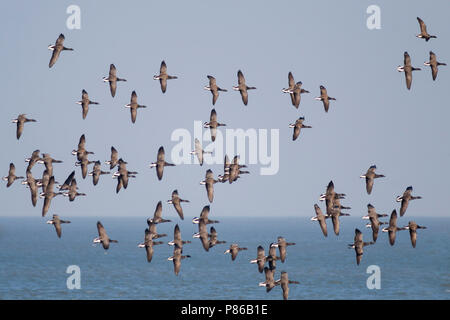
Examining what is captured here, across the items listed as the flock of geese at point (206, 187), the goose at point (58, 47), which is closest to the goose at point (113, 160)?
the flock of geese at point (206, 187)

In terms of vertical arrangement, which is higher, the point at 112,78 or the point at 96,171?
the point at 112,78

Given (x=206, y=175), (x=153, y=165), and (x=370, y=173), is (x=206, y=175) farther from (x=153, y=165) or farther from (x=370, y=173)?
(x=370, y=173)

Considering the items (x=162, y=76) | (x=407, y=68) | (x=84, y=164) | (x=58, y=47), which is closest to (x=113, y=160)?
(x=84, y=164)

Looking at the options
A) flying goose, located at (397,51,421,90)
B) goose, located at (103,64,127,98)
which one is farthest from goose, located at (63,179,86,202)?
flying goose, located at (397,51,421,90)

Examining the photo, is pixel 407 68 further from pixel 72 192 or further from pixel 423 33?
pixel 72 192

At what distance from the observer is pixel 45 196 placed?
85.1 m

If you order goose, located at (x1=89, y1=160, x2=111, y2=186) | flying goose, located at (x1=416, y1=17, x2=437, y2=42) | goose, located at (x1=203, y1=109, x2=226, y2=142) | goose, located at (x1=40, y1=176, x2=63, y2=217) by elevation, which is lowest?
goose, located at (x1=40, y1=176, x2=63, y2=217)

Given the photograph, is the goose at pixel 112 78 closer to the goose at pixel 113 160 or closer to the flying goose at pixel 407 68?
the goose at pixel 113 160

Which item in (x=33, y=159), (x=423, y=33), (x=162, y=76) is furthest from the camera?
(x=162, y=76)

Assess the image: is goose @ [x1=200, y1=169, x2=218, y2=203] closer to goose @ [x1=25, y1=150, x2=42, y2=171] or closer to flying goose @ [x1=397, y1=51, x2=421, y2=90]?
goose @ [x1=25, y1=150, x2=42, y2=171]

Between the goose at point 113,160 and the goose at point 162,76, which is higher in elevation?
the goose at point 162,76

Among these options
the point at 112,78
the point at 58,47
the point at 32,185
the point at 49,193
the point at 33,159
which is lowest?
the point at 49,193
